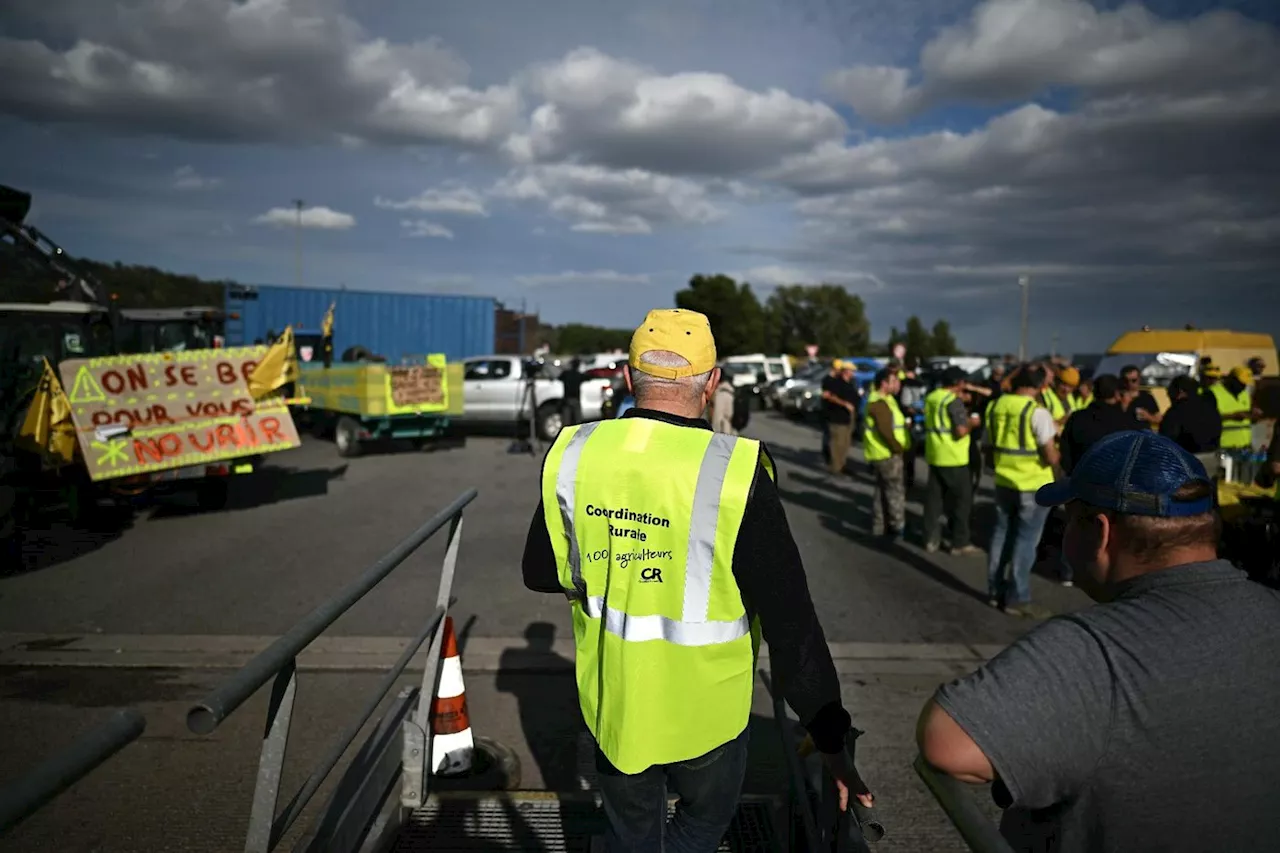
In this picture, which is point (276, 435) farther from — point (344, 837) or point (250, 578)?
point (344, 837)

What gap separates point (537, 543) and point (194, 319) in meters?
12.2

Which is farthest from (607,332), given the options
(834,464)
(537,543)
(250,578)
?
(537,543)

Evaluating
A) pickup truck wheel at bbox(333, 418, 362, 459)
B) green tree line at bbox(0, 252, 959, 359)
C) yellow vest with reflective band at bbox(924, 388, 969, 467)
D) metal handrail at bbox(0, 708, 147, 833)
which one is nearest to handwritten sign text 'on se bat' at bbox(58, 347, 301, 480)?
pickup truck wheel at bbox(333, 418, 362, 459)

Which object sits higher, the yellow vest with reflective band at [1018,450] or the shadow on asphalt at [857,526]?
the yellow vest with reflective band at [1018,450]

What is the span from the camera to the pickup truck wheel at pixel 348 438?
16094 mm

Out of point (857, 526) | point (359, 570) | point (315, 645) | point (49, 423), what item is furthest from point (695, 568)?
point (49, 423)

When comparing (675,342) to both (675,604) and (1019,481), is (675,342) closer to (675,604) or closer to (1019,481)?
(675,604)

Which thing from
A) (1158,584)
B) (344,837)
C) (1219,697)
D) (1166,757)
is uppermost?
(1158,584)

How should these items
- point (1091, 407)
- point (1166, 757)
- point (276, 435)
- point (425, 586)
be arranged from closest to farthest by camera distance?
point (1166, 757) < point (1091, 407) < point (425, 586) < point (276, 435)

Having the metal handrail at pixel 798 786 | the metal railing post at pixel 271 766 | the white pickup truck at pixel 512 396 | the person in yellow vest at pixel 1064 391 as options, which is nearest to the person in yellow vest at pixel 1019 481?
the person in yellow vest at pixel 1064 391

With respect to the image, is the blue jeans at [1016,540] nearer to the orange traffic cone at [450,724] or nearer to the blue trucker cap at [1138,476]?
the orange traffic cone at [450,724]

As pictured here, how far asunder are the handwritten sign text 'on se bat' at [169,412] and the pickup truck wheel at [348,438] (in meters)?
5.58

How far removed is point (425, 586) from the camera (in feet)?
24.4

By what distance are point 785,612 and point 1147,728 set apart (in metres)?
0.82
